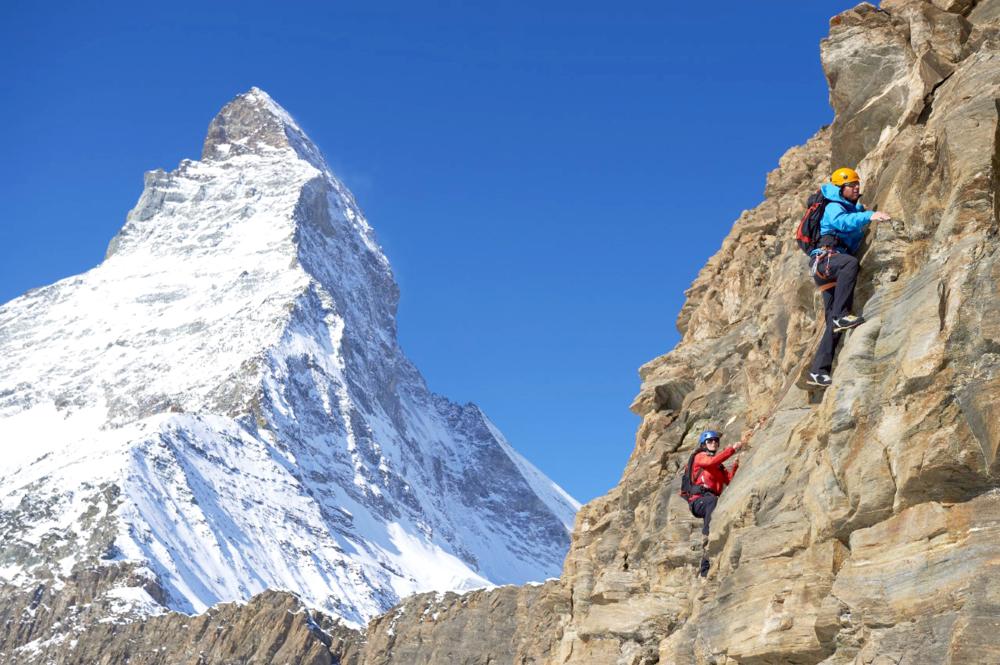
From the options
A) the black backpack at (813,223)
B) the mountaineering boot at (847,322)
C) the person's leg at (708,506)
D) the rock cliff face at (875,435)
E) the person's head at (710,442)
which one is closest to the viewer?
the rock cliff face at (875,435)

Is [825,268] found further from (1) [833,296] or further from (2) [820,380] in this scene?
(2) [820,380]

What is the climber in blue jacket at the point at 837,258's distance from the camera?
17.9 m

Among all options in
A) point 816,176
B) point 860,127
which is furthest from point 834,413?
point 816,176

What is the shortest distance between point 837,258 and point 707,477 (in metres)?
5.23

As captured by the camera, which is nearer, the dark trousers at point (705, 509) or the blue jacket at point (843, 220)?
the blue jacket at point (843, 220)

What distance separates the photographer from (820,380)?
1802 cm

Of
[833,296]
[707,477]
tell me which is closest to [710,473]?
[707,477]

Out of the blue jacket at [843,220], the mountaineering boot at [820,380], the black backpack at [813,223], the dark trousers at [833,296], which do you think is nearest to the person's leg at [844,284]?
the dark trousers at [833,296]

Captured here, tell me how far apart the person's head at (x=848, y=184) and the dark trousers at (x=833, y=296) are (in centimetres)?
101

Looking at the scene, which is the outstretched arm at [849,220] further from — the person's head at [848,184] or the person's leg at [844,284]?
the person's leg at [844,284]

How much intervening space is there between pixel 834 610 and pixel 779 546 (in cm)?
197

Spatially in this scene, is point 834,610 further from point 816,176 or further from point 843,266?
point 816,176

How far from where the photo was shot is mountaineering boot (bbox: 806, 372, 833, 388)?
58.5 ft

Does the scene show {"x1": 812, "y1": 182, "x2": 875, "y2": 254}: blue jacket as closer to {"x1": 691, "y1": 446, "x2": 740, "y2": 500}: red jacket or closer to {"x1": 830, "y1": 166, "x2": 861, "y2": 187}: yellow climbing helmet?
{"x1": 830, "y1": 166, "x2": 861, "y2": 187}: yellow climbing helmet
